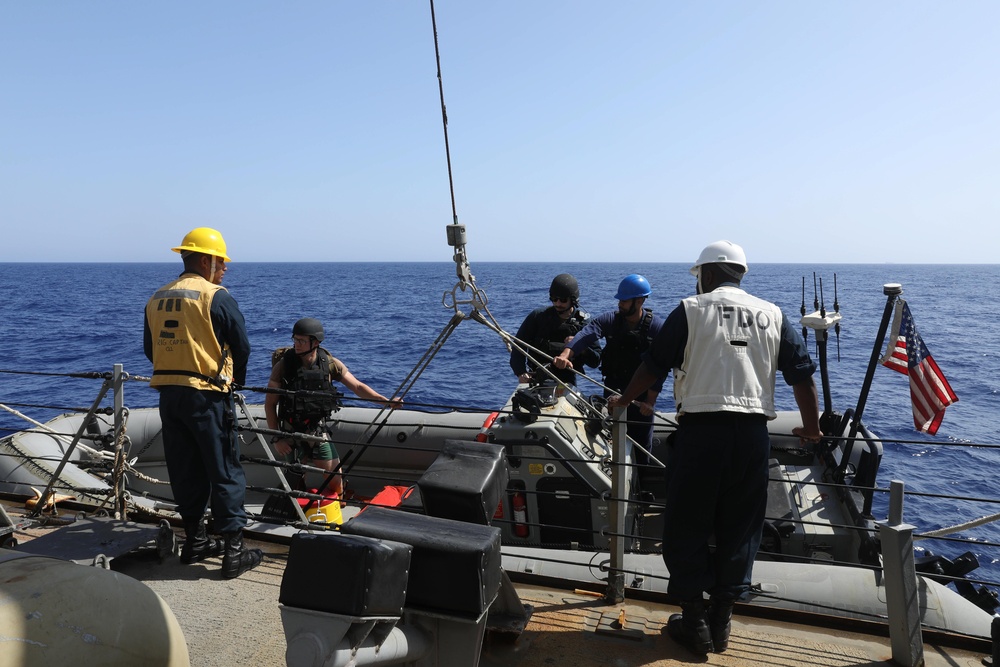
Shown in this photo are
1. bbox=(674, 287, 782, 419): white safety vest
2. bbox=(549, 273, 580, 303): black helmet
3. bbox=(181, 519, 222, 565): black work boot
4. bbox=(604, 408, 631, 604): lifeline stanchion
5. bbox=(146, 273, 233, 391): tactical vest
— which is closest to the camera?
bbox=(674, 287, 782, 419): white safety vest

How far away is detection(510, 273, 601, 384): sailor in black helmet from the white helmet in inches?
124

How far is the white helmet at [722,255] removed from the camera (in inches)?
127

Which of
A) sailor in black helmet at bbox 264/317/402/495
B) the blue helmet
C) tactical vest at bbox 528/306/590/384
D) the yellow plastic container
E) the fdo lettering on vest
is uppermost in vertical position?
the blue helmet

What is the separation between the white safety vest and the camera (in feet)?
9.76

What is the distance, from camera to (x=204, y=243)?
12.7 feet

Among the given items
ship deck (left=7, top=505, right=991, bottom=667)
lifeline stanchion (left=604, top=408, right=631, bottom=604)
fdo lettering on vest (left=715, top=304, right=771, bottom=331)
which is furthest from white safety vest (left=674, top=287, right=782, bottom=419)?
ship deck (left=7, top=505, right=991, bottom=667)

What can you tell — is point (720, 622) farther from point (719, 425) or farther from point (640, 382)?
point (640, 382)

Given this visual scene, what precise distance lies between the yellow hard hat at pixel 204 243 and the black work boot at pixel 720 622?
10.5ft

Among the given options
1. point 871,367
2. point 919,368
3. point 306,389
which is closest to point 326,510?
point 306,389

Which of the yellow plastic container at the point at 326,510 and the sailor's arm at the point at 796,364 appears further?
the yellow plastic container at the point at 326,510

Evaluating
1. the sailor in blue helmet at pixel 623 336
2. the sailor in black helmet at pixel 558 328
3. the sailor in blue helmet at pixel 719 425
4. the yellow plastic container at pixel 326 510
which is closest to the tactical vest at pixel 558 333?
the sailor in black helmet at pixel 558 328

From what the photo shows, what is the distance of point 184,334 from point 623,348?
358 centimetres

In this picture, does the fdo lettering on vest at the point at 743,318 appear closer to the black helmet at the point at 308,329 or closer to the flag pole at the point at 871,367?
the flag pole at the point at 871,367

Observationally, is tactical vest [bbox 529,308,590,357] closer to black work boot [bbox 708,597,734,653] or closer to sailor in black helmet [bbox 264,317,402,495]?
sailor in black helmet [bbox 264,317,402,495]
